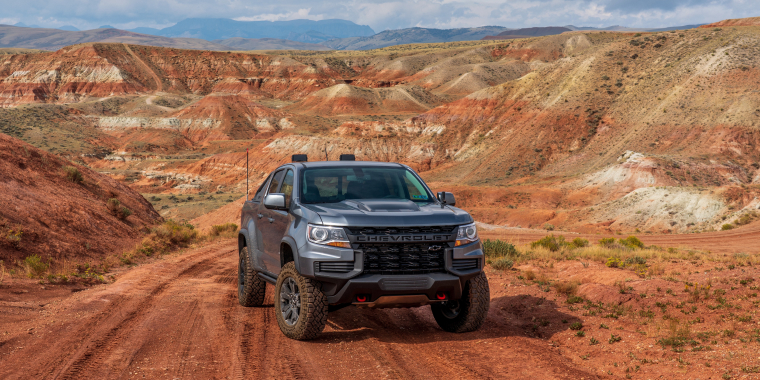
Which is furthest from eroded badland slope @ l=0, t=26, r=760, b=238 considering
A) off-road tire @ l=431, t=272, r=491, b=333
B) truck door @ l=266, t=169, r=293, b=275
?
off-road tire @ l=431, t=272, r=491, b=333

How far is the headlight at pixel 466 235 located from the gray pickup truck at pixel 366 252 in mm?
12

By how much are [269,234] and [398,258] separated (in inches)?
96.6

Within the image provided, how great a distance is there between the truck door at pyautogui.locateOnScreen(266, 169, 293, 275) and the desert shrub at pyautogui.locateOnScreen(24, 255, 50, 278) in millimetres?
6143

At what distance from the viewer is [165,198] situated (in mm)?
65938

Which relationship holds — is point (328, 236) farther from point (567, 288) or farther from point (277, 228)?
point (567, 288)

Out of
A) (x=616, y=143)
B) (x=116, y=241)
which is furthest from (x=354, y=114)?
(x=116, y=241)

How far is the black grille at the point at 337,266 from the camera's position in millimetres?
6422

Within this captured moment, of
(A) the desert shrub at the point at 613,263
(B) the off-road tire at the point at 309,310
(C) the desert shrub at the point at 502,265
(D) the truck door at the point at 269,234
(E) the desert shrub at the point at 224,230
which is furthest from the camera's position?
(E) the desert shrub at the point at 224,230

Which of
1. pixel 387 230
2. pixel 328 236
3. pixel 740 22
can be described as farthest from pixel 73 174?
pixel 740 22

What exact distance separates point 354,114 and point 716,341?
111031mm

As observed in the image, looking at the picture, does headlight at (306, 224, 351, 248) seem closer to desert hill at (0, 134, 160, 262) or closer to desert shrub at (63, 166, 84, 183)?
desert hill at (0, 134, 160, 262)

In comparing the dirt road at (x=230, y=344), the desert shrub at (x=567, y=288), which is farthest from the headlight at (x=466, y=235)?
the desert shrub at (x=567, y=288)

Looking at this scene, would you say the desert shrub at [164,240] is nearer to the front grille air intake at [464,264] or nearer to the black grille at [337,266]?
the black grille at [337,266]

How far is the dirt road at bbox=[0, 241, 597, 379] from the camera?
19.3 ft
